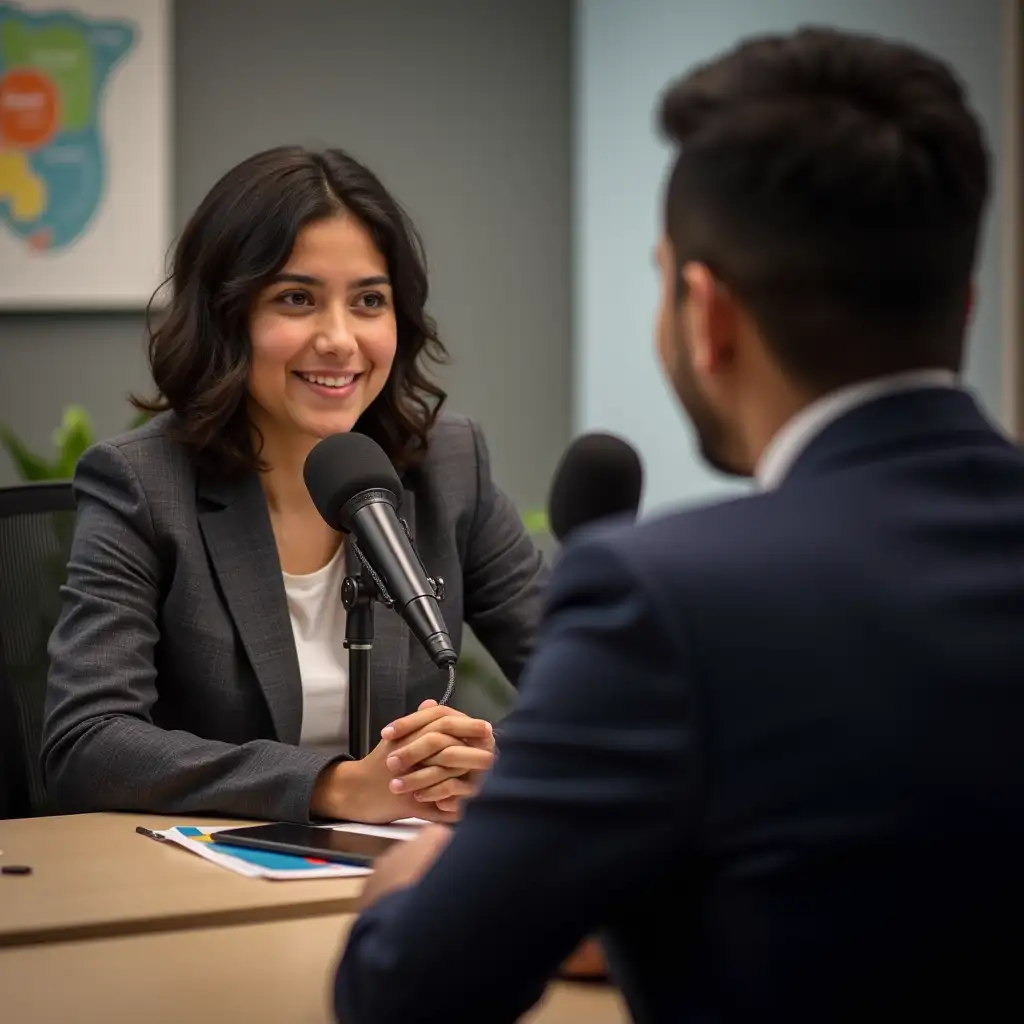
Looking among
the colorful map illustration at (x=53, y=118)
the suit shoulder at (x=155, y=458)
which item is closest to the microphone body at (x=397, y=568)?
the suit shoulder at (x=155, y=458)

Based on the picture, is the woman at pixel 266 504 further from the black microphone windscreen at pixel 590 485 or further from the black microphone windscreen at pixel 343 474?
the black microphone windscreen at pixel 590 485

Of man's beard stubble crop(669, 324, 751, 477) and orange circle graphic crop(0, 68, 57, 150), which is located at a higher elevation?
orange circle graphic crop(0, 68, 57, 150)

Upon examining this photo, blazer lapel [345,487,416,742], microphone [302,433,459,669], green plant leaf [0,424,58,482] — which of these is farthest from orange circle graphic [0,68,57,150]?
microphone [302,433,459,669]

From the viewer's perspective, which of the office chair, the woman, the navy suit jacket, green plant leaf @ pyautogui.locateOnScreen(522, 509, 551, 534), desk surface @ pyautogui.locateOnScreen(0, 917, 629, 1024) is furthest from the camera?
green plant leaf @ pyautogui.locateOnScreen(522, 509, 551, 534)

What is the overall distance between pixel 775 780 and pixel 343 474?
928 mm

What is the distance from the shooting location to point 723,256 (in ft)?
2.73

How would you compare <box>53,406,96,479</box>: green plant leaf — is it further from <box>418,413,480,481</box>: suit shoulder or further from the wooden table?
the wooden table

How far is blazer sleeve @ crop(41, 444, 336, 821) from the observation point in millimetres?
1646

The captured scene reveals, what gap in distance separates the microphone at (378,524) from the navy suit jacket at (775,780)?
705 mm

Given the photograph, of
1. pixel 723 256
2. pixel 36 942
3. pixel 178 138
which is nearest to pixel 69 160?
pixel 178 138

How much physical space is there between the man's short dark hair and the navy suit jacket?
0.11 meters

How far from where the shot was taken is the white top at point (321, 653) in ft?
6.64

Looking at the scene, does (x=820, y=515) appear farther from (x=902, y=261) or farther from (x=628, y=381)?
(x=628, y=381)

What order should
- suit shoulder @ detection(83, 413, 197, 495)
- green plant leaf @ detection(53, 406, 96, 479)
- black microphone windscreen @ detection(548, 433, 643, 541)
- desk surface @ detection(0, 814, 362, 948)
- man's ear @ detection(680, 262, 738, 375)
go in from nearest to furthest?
man's ear @ detection(680, 262, 738, 375), desk surface @ detection(0, 814, 362, 948), black microphone windscreen @ detection(548, 433, 643, 541), suit shoulder @ detection(83, 413, 197, 495), green plant leaf @ detection(53, 406, 96, 479)
